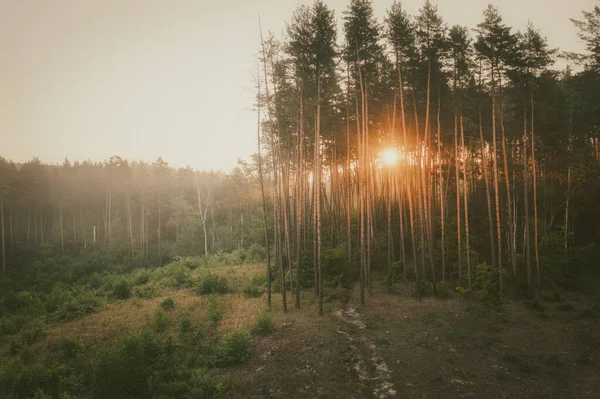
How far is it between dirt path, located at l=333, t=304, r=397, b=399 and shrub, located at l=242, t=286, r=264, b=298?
7.52 m

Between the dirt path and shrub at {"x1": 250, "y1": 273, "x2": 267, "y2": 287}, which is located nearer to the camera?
the dirt path

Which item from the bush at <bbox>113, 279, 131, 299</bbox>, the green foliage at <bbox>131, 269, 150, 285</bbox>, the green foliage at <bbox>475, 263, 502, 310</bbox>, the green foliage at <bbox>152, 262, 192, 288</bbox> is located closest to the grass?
the green foliage at <bbox>475, 263, 502, 310</bbox>

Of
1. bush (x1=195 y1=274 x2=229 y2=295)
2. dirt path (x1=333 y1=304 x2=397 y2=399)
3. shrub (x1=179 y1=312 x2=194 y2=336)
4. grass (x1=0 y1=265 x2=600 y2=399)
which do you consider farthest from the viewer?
bush (x1=195 y1=274 x2=229 y2=295)

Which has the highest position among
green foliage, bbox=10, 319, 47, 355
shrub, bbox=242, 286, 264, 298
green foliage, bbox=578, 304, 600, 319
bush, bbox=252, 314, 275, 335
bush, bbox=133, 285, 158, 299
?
bush, bbox=252, 314, 275, 335

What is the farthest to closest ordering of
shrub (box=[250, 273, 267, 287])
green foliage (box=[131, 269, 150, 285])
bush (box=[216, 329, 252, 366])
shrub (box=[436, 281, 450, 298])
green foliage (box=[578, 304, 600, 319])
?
green foliage (box=[131, 269, 150, 285])
shrub (box=[250, 273, 267, 287])
shrub (box=[436, 281, 450, 298])
green foliage (box=[578, 304, 600, 319])
bush (box=[216, 329, 252, 366])

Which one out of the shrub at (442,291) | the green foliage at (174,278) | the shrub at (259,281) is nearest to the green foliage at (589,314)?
the shrub at (442,291)

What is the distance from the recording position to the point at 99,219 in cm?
5681

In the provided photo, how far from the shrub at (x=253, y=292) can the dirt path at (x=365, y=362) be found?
7.52m

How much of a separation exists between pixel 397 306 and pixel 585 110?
61.1 feet

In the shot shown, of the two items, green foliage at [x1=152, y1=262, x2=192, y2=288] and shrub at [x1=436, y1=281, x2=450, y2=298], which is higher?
shrub at [x1=436, y1=281, x2=450, y2=298]

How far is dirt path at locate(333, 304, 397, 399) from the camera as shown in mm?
7836

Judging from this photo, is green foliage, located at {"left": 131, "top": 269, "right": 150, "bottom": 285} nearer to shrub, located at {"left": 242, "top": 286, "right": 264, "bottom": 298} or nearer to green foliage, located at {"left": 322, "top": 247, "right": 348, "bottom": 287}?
shrub, located at {"left": 242, "top": 286, "right": 264, "bottom": 298}

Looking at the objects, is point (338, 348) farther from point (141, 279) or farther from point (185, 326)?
point (141, 279)

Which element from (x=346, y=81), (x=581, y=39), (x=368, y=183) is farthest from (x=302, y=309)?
(x=581, y=39)
